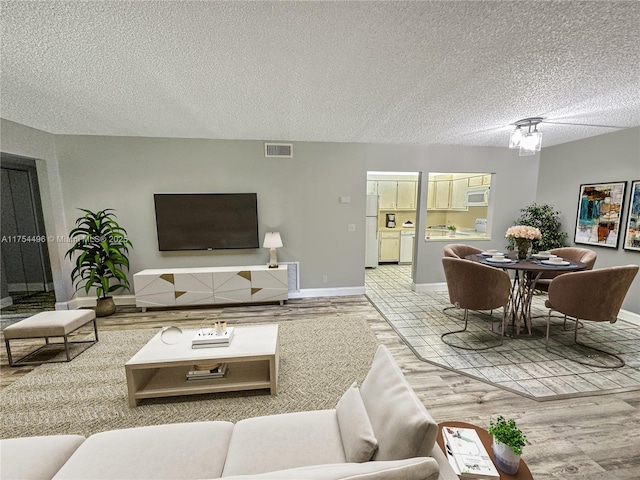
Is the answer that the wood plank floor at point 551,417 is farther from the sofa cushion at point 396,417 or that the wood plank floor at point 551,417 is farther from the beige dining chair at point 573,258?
the beige dining chair at point 573,258

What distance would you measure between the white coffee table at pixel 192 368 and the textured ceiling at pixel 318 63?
216cm

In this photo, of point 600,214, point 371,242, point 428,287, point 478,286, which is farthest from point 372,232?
point 600,214

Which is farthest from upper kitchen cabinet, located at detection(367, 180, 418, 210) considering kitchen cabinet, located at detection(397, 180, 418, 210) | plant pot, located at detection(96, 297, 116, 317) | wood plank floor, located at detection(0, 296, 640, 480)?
plant pot, located at detection(96, 297, 116, 317)

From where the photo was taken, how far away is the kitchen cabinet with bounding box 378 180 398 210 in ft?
21.4

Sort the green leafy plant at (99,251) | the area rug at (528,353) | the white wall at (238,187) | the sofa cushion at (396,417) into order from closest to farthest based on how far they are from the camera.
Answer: the sofa cushion at (396,417) → the area rug at (528,353) → the green leafy plant at (99,251) → the white wall at (238,187)

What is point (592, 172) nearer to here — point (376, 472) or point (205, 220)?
point (376, 472)

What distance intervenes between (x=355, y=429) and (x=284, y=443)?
0.37m

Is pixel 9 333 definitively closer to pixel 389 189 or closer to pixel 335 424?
pixel 335 424

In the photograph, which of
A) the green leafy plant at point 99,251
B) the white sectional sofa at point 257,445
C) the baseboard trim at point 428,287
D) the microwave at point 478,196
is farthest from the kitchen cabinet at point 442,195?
the green leafy plant at point 99,251

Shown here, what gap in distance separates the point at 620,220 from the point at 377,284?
3525 mm

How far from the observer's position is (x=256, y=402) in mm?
2029

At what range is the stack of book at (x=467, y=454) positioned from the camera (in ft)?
3.26

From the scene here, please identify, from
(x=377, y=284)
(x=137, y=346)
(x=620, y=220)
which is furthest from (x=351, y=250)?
(x=620, y=220)

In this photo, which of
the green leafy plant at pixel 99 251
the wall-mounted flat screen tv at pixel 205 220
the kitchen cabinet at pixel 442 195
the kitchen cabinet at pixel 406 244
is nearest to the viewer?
the green leafy plant at pixel 99 251
